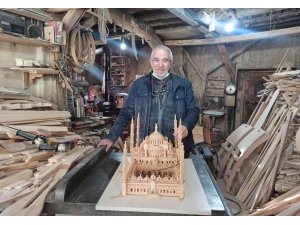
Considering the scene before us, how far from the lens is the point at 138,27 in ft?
15.1

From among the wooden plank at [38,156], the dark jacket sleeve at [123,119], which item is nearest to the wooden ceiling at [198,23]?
the dark jacket sleeve at [123,119]

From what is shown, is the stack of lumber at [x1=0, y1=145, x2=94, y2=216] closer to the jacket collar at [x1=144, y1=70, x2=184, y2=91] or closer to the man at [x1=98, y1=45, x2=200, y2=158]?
the man at [x1=98, y1=45, x2=200, y2=158]

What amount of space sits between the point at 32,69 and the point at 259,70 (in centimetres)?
498

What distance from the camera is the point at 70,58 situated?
325cm

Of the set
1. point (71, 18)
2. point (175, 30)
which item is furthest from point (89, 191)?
point (175, 30)

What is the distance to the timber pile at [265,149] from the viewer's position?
3.10 m

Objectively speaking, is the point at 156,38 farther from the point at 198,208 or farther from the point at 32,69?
the point at 198,208

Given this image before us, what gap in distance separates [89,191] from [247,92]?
5446 millimetres

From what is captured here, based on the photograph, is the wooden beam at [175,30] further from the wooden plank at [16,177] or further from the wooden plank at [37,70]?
the wooden plank at [16,177]

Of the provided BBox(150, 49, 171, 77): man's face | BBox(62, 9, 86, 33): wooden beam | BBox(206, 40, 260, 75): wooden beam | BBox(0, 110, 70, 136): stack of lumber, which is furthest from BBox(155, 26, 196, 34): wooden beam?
BBox(0, 110, 70, 136): stack of lumber

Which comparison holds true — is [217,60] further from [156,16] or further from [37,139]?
[37,139]

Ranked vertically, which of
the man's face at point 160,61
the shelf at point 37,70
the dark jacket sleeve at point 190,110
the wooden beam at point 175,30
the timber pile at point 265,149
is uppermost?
the wooden beam at point 175,30

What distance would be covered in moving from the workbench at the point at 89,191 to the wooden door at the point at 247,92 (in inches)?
184
